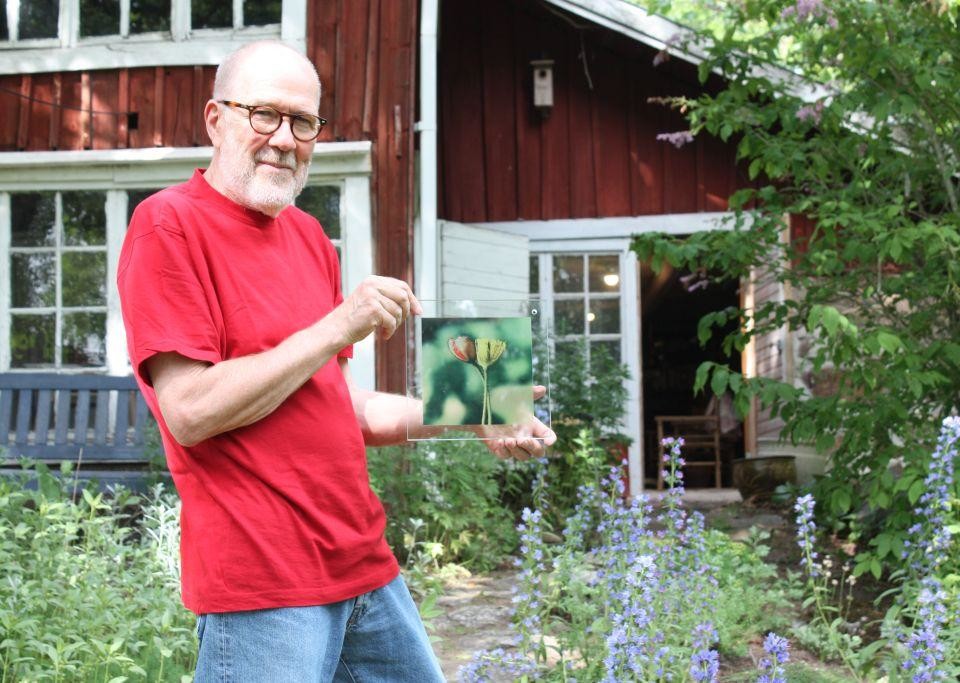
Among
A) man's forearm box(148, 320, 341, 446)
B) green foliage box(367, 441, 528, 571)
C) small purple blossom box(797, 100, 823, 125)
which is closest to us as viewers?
man's forearm box(148, 320, 341, 446)

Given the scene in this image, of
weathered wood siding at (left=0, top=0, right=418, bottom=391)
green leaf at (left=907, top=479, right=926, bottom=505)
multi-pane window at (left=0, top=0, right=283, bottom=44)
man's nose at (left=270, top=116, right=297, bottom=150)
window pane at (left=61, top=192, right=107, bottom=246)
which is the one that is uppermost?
multi-pane window at (left=0, top=0, right=283, bottom=44)

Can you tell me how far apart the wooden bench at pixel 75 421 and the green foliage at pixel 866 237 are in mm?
3499

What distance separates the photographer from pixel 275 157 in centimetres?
181

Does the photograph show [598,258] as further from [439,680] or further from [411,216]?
[439,680]

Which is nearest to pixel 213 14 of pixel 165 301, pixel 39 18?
pixel 39 18

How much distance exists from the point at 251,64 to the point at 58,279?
6309 mm

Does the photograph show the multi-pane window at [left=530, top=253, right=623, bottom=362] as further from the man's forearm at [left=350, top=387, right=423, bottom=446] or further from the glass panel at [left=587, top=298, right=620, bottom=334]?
the man's forearm at [left=350, top=387, right=423, bottom=446]

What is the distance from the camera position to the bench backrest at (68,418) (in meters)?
6.78

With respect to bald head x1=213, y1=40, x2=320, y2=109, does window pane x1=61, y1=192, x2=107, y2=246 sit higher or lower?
higher

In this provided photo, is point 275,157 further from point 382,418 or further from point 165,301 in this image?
point 382,418

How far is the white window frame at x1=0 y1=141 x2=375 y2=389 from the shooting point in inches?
289

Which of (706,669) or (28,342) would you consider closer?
(706,669)

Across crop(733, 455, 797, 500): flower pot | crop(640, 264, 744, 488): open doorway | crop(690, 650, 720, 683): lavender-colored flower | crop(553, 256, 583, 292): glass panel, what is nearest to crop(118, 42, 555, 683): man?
crop(690, 650, 720, 683): lavender-colored flower

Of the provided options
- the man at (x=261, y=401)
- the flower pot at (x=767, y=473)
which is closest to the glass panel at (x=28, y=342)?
the flower pot at (x=767, y=473)
